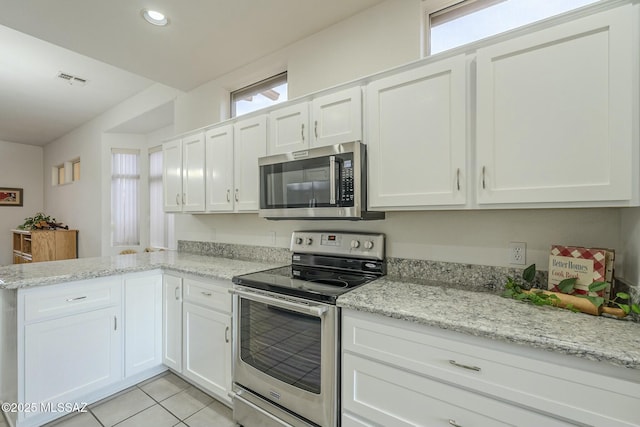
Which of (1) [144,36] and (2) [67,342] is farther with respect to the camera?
(1) [144,36]

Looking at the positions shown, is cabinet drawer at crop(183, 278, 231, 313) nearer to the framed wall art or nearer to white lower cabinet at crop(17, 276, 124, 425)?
white lower cabinet at crop(17, 276, 124, 425)

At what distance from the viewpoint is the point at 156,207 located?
4781 millimetres

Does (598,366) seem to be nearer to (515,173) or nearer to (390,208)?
(515,173)

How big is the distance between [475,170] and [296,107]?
1.23 m

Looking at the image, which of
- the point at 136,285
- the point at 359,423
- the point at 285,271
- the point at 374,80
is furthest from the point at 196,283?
the point at 374,80

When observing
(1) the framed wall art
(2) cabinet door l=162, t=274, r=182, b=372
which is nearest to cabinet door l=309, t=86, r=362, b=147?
(2) cabinet door l=162, t=274, r=182, b=372

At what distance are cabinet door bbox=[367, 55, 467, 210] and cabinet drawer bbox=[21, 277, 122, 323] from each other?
1.96 meters

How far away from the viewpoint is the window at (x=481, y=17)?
1.53 meters

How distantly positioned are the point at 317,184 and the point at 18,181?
8213 millimetres

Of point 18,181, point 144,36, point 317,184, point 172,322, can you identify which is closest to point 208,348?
point 172,322

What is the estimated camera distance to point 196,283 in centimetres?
211

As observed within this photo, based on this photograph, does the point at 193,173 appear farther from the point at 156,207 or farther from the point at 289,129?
the point at 156,207

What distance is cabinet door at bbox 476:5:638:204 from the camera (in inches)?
41.1

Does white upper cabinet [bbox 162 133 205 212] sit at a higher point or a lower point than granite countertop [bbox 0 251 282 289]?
higher
